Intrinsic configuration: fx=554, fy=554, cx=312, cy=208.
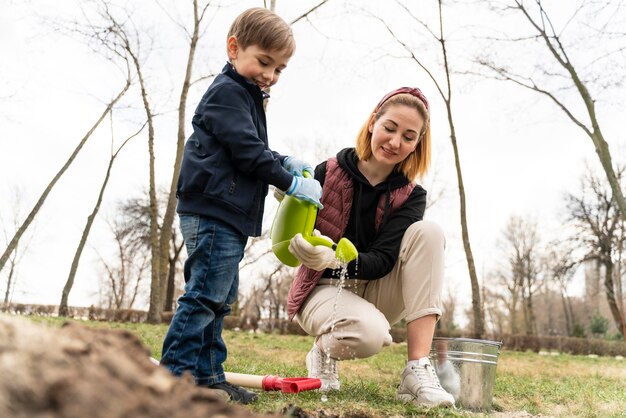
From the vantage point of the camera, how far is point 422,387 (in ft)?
8.17

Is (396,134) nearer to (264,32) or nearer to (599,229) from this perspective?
(264,32)

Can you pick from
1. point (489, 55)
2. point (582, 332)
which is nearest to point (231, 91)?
point (489, 55)

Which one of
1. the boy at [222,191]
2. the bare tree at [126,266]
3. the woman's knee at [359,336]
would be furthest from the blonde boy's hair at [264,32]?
the bare tree at [126,266]

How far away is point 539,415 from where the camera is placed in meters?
2.64

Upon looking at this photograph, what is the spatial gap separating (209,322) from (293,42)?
135 cm

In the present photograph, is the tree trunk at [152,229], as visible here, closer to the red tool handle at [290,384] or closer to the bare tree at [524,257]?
the red tool handle at [290,384]

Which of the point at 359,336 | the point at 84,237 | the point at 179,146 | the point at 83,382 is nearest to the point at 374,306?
the point at 359,336

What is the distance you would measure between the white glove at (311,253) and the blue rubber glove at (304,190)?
0.59 feet

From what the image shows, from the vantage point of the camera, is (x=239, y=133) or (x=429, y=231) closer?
(x=239, y=133)

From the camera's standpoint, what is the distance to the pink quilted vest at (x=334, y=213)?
2.95 m

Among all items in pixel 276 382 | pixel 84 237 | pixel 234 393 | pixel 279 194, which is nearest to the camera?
pixel 234 393

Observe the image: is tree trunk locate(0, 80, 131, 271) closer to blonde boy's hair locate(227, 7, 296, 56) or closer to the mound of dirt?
blonde boy's hair locate(227, 7, 296, 56)

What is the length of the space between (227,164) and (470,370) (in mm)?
1553

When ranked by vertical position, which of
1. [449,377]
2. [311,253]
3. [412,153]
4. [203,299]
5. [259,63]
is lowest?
[449,377]
